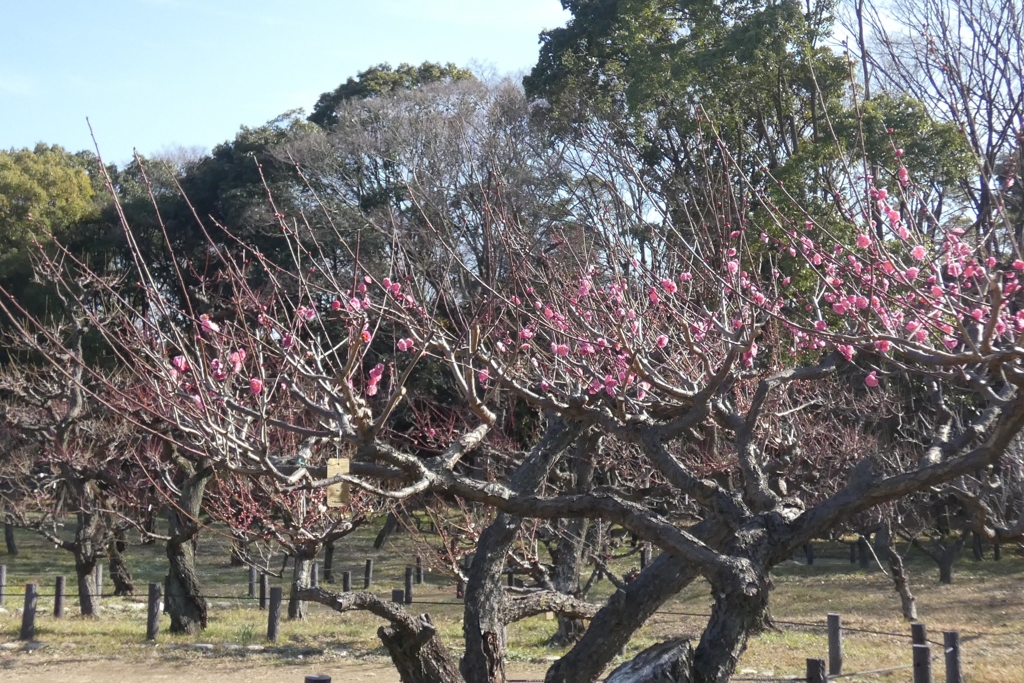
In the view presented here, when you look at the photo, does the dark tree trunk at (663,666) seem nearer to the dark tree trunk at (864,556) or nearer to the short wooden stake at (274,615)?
the short wooden stake at (274,615)

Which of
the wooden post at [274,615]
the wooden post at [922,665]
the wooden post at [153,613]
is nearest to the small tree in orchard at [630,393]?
the wooden post at [922,665]

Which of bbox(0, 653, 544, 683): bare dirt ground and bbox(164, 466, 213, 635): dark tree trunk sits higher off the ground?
bbox(164, 466, 213, 635): dark tree trunk

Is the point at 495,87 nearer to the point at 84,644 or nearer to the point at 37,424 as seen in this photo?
the point at 37,424

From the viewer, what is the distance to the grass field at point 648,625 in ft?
36.7

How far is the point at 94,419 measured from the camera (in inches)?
682

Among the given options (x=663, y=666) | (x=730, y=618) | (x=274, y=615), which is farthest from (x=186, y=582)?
(x=730, y=618)

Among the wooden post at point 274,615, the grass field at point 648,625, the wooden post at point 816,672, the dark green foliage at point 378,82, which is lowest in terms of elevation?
the grass field at point 648,625

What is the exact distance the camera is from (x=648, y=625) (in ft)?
44.8

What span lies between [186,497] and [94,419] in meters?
5.70

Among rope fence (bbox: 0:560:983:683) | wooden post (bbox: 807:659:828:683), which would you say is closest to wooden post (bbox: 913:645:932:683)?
rope fence (bbox: 0:560:983:683)

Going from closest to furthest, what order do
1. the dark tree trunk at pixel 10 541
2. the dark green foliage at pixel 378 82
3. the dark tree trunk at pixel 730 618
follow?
the dark tree trunk at pixel 730 618 → the dark tree trunk at pixel 10 541 → the dark green foliage at pixel 378 82

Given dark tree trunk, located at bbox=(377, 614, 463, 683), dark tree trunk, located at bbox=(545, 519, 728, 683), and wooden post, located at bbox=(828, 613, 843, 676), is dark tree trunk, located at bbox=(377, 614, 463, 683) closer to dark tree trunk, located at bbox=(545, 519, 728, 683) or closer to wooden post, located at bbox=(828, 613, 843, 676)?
dark tree trunk, located at bbox=(545, 519, 728, 683)

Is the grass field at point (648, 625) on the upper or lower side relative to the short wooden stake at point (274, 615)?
lower

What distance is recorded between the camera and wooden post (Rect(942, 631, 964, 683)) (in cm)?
770
